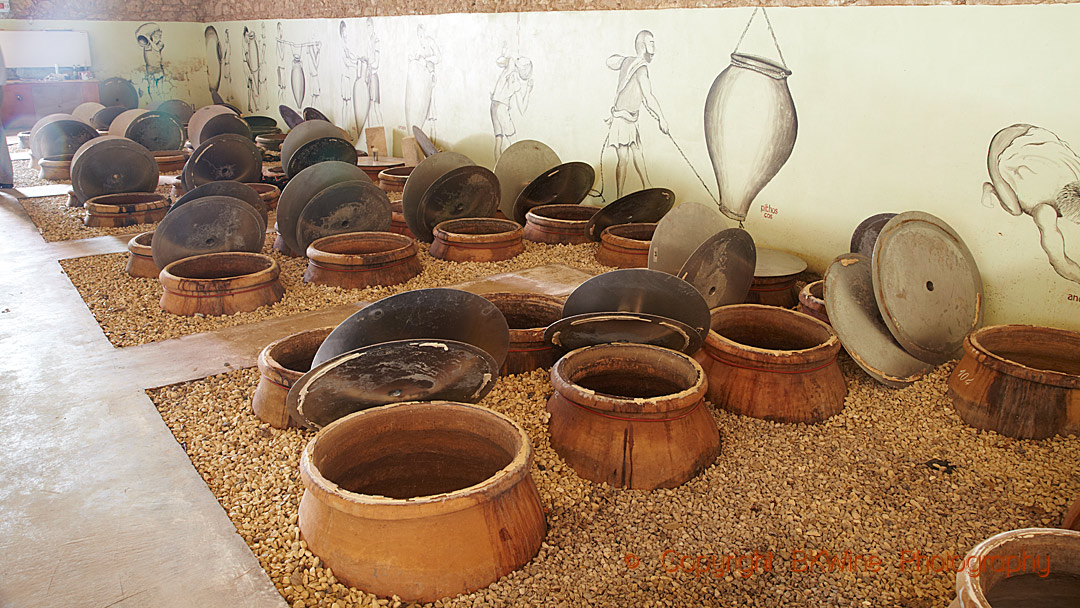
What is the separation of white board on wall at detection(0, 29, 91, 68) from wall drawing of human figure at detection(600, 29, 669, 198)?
1526 centimetres

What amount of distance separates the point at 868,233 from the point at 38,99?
18277 millimetres

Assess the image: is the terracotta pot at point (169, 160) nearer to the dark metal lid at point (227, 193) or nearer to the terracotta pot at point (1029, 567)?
the dark metal lid at point (227, 193)

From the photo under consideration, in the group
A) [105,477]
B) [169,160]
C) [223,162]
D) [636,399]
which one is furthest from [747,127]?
[169,160]

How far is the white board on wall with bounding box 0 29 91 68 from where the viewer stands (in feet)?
54.5

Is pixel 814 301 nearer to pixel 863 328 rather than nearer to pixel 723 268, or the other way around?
pixel 863 328

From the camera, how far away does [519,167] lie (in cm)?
830

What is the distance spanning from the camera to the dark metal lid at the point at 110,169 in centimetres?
863

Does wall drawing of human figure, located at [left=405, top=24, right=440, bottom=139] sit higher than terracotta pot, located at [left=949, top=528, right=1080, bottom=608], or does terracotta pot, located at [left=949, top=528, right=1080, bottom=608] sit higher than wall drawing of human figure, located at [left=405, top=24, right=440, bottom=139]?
wall drawing of human figure, located at [left=405, top=24, right=440, bottom=139]

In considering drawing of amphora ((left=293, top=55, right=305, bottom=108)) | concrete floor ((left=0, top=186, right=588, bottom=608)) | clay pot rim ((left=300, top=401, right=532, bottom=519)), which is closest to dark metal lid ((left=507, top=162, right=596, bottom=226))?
concrete floor ((left=0, top=186, right=588, bottom=608))

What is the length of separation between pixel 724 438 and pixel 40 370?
4020mm

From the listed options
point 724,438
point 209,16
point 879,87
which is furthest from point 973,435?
point 209,16

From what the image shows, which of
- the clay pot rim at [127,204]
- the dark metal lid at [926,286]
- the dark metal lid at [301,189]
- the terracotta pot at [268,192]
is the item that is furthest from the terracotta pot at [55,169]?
the dark metal lid at [926,286]

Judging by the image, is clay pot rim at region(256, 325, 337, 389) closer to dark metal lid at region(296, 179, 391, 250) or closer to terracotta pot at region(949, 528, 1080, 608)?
dark metal lid at region(296, 179, 391, 250)

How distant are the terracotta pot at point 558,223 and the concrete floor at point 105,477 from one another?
2.45 m
